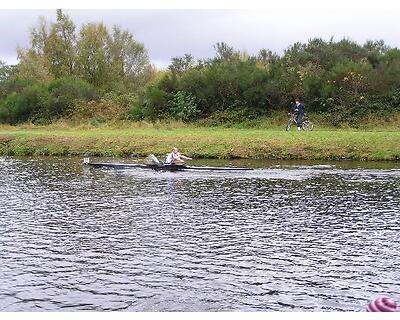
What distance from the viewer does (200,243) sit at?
16625 millimetres

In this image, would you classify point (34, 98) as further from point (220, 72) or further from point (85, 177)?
point (85, 177)

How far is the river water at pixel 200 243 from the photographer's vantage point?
12219 mm

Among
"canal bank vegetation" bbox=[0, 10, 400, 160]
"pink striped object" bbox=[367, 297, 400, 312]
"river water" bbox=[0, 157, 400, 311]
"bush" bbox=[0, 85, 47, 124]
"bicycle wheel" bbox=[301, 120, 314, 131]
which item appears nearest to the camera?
"pink striped object" bbox=[367, 297, 400, 312]

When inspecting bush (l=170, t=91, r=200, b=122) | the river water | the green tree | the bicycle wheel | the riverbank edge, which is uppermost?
the green tree

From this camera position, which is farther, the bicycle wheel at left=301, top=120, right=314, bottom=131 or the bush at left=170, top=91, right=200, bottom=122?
the bush at left=170, top=91, right=200, bottom=122

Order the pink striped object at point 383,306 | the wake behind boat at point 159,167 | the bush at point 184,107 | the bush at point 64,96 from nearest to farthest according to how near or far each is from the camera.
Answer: the pink striped object at point 383,306
the wake behind boat at point 159,167
the bush at point 184,107
the bush at point 64,96

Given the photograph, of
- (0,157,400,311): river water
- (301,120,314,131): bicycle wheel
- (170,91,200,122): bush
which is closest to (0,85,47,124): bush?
(170,91,200,122): bush

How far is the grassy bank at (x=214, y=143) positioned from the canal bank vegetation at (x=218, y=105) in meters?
0.08

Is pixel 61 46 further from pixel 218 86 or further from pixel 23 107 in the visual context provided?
pixel 218 86

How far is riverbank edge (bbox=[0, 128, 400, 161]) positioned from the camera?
38.2 m

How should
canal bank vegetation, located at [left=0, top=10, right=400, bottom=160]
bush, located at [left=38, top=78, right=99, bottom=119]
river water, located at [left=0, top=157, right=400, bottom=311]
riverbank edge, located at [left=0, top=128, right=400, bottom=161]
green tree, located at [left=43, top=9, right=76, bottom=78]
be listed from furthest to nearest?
1. green tree, located at [left=43, top=9, right=76, bottom=78]
2. bush, located at [left=38, top=78, right=99, bottom=119]
3. canal bank vegetation, located at [left=0, top=10, right=400, bottom=160]
4. riverbank edge, located at [left=0, top=128, right=400, bottom=161]
5. river water, located at [left=0, top=157, right=400, bottom=311]

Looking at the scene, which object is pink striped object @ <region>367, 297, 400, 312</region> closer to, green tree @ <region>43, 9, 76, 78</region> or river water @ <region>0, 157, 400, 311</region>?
river water @ <region>0, 157, 400, 311</region>

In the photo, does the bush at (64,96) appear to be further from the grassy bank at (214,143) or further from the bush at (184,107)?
the bush at (184,107)

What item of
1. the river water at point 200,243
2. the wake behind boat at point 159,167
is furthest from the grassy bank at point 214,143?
the river water at point 200,243
